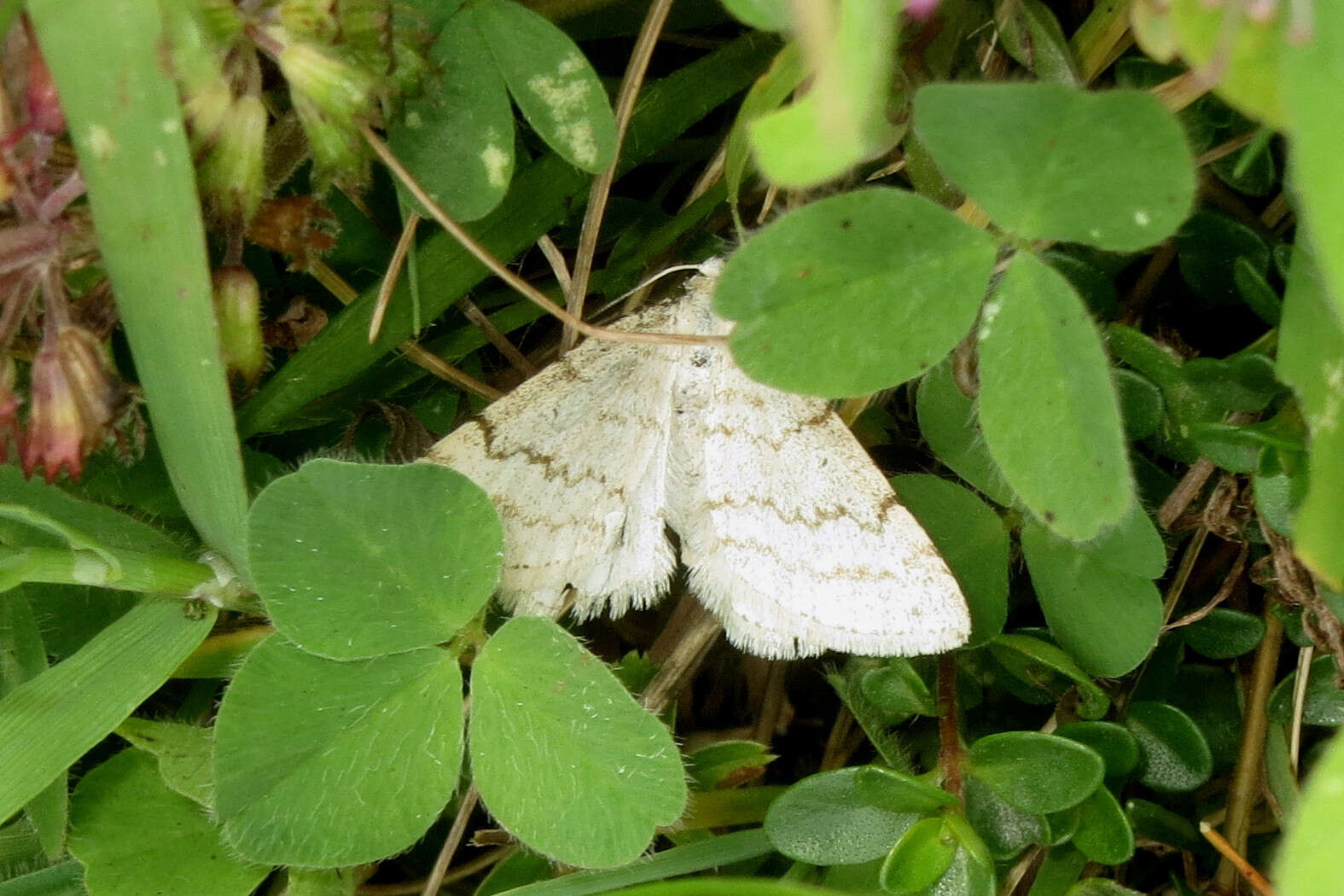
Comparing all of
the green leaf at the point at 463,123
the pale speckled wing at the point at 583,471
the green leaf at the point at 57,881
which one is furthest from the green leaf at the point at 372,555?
the green leaf at the point at 57,881

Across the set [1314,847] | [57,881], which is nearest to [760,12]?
[1314,847]

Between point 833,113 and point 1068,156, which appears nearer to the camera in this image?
point 833,113

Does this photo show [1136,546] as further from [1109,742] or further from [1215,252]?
[1215,252]

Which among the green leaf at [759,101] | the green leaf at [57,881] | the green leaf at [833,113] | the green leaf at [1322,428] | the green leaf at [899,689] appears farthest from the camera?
the green leaf at [57,881]

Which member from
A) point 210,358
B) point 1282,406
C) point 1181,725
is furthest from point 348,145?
point 1181,725

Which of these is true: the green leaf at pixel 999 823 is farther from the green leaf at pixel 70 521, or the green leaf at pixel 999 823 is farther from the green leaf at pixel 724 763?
the green leaf at pixel 70 521

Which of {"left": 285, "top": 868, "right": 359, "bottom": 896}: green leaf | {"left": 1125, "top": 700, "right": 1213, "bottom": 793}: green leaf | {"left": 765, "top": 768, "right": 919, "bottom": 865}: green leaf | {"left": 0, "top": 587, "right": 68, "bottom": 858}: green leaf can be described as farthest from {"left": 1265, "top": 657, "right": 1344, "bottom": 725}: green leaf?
{"left": 0, "top": 587, "right": 68, "bottom": 858}: green leaf
